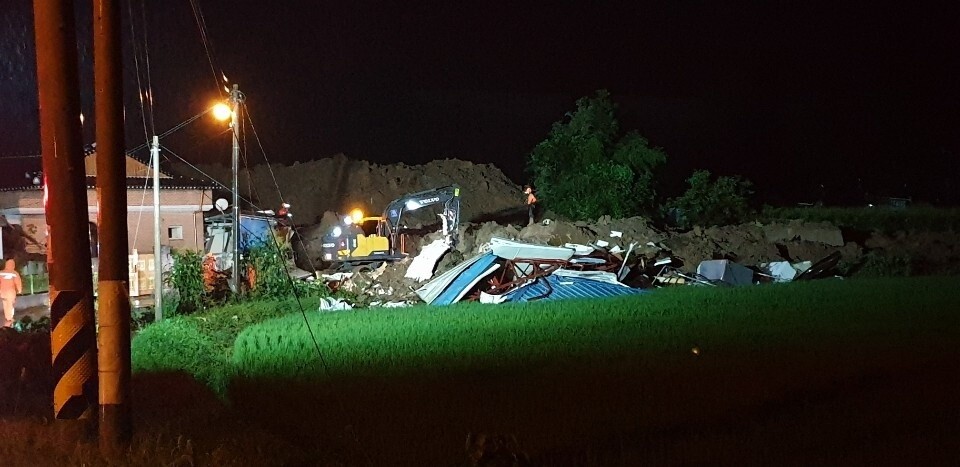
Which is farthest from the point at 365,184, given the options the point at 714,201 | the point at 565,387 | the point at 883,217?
the point at 565,387

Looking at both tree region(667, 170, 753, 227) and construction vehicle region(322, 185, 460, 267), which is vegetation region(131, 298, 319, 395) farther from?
tree region(667, 170, 753, 227)

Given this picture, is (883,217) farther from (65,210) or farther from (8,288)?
(65,210)

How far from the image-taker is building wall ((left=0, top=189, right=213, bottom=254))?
86.2ft

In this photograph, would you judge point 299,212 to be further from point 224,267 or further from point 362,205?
point 224,267

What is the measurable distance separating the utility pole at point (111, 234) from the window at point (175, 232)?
75.7 ft

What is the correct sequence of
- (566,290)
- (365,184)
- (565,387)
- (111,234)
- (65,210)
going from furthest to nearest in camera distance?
(365,184), (566,290), (565,387), (111,234), (65,210)

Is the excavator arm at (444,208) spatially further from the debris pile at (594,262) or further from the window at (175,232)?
the window at (175,232)

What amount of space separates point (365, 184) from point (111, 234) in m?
48.2

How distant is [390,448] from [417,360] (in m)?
4.87

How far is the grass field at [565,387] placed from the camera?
6586 millimetres

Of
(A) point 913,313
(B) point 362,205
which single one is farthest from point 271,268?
(B) point 362,205

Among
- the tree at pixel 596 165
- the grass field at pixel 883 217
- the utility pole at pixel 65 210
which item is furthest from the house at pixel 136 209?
the grass field at pixel 883 217

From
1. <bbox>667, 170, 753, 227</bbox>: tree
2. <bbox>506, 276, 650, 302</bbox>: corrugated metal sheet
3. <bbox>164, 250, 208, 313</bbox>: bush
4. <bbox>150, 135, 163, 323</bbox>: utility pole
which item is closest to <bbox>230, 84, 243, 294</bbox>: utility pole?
<bbox>164, 250, 208, 313</bbox>: bush

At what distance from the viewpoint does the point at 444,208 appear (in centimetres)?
2759
